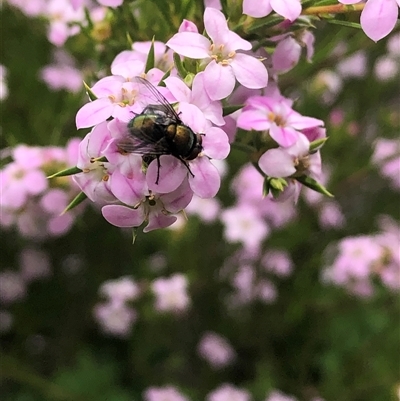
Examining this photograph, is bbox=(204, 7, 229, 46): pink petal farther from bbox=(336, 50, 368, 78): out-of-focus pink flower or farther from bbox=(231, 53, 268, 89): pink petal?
bbox=(336, 50, 368, 78): out-of-focus pink flower

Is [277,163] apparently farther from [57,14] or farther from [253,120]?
[57,14]

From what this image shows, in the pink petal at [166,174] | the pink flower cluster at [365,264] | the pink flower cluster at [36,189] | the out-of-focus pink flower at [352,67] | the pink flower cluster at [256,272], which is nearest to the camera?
the pink petal at [166,174]

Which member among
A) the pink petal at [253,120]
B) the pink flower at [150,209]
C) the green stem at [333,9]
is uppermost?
the green stem at [333,9]

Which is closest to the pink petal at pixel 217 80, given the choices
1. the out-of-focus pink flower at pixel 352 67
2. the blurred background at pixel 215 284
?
the blurred background at pixel 215 284

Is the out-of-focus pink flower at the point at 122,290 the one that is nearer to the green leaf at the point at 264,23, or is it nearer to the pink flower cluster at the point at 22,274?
the pink flower cluster at the point at 22,274

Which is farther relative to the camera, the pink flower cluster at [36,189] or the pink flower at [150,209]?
the pink flower cluster at [36,189]

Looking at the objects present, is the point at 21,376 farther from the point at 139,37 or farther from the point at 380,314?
the point at 380,314

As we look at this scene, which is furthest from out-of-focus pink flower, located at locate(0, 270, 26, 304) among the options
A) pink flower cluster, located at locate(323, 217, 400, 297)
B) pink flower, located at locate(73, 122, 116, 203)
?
pink flower, located at locate(73, 122, 116, 203)
